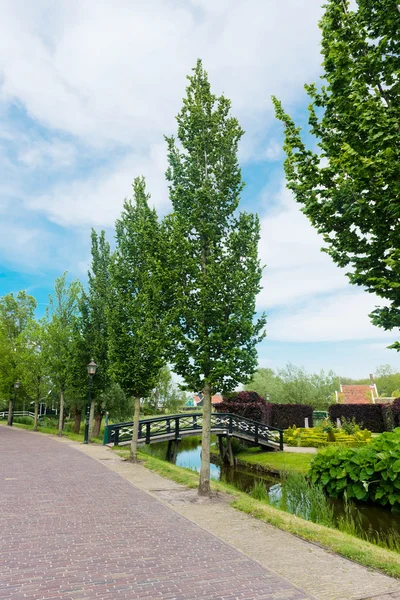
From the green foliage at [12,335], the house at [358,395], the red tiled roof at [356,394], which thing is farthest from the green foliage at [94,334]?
the red tiled roof at [356,394]

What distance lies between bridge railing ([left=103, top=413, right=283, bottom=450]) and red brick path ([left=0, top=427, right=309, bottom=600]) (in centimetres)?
1089

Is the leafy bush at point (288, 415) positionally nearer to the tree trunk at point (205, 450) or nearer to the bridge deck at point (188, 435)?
the bridge deck at point (188, 435)

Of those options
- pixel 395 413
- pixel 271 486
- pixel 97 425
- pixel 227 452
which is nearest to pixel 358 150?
pixel 271 486

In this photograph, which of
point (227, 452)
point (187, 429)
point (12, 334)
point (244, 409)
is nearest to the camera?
point (187, 429)

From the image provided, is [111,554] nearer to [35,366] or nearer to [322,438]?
[322,438]

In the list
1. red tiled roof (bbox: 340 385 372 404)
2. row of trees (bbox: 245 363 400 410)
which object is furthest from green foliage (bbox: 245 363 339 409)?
red tiled roof (bbox: 340 385 372 404)

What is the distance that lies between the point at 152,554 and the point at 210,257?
23.3 feet

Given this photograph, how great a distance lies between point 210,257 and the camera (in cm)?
1106

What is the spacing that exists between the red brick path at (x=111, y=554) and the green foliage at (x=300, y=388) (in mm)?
35114

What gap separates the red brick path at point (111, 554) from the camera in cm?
470

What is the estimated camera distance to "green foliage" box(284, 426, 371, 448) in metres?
22.4

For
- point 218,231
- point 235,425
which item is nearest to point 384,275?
point 218,231

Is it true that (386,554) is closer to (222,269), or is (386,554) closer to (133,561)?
(133,561)

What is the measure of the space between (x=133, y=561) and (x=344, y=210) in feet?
20.7
